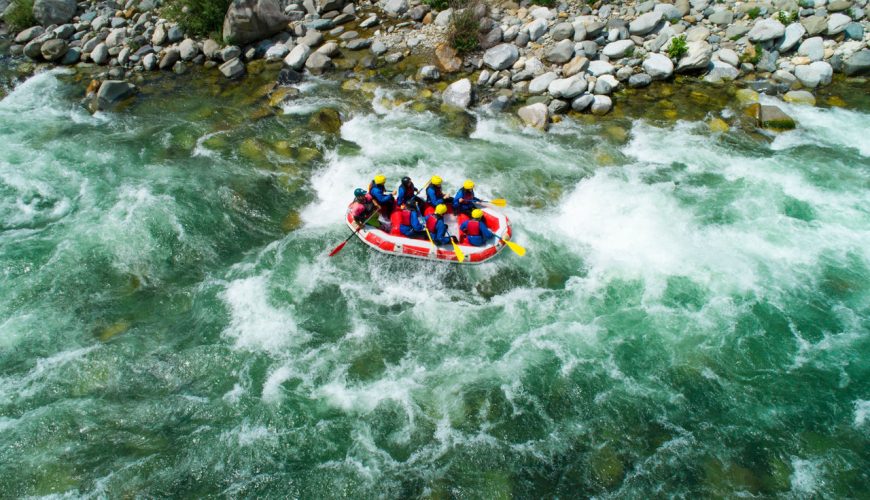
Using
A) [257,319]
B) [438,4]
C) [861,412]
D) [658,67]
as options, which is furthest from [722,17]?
[257,319]

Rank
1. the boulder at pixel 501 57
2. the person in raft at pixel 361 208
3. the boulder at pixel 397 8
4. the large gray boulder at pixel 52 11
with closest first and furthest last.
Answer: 1. the person in raft at pixel 361 208
2. the boulder at pixel 501 57
3. the boulder at pixel 397 8
4. the large gray boulder at pixel 52 11

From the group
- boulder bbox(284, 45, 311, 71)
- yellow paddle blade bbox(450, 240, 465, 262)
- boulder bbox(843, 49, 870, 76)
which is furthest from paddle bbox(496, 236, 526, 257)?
boulder bbox(843, 49, 870, 76)

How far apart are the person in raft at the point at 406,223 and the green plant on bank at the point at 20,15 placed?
16228 millimetres

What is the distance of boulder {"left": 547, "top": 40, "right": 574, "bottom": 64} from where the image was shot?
1355cm

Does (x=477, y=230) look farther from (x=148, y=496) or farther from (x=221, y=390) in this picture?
(x=148, y=496)

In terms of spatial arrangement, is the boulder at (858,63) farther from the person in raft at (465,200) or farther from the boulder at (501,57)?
the person in raft at (465,200)

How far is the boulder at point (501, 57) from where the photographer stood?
543 inches

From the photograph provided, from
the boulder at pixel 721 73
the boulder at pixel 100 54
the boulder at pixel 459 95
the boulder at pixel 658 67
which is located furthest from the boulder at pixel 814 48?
the boulder at pixel 100 54

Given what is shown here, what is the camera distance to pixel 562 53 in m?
13.6

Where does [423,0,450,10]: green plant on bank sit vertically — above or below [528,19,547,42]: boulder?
above

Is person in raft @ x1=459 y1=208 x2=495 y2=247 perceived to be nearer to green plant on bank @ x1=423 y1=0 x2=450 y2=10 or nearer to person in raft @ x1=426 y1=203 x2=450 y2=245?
person in raft @ x1=426 y1=203 x2=450 y2=245

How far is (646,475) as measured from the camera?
6.51m

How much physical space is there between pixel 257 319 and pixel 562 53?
10162mm

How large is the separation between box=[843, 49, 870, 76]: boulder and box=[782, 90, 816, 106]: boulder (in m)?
1.43
